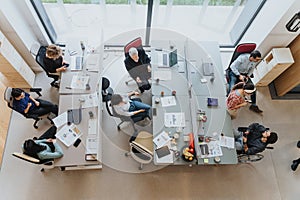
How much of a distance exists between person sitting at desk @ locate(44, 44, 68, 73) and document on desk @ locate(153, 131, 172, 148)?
184 centimetres

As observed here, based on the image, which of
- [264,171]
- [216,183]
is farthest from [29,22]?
[264,171]

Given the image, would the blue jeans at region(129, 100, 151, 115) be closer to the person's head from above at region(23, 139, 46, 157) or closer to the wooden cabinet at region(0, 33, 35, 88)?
the person's head from above at region(23, 139, 46, 157)

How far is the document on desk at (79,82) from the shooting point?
15.3 ft

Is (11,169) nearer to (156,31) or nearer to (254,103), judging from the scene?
(156,31)

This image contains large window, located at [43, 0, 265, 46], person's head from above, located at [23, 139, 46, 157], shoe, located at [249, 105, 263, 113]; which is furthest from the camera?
large window, located at [43, 0, 265, 46]

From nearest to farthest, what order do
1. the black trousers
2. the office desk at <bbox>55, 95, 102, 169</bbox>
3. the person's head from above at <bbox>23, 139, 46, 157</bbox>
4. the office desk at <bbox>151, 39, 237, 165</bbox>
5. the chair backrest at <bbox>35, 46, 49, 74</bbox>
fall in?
the person's head from above at <bbox>23, 139, 46, 157</bbox>
the office desk at <bbox>55, 95, 102, 169</bbox>
the office desk at <bbox>151, 39, 237, 165</bbox>
the black trousers
the chair backrest at <bbox>35, 46, 49, 74</bbox>

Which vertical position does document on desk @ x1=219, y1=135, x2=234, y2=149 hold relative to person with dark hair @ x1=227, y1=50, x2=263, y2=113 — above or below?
below

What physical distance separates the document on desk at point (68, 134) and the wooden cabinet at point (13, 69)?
1375 mm

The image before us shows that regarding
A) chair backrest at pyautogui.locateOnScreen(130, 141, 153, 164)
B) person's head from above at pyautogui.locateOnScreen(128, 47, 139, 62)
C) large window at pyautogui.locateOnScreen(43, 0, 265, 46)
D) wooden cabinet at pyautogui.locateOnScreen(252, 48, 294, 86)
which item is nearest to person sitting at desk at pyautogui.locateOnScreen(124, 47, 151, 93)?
person's head from above at pyautogui.locateOnScreen(128, 47, 139, 62)

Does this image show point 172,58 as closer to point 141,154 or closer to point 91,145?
point 141,154

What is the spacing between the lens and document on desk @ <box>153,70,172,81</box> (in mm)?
4844

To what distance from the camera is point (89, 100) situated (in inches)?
179

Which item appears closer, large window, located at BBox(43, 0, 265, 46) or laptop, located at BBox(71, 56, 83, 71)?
laptop, located at BBox(71, 56, 83, 71)

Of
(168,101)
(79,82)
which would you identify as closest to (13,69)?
(79,82)
